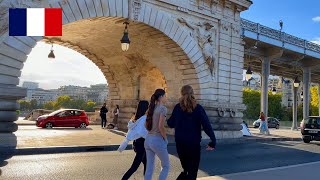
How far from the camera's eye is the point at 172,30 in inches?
752

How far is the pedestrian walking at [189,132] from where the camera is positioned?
614 cm

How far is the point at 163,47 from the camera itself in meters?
20.4

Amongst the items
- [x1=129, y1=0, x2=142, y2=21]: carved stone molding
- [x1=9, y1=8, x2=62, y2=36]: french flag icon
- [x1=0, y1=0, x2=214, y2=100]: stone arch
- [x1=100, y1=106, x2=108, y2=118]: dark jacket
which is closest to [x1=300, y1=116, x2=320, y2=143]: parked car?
[x1=0, y1=0, x2=214, y2=100]: stone arch

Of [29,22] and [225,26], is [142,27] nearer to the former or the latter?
[225,26]

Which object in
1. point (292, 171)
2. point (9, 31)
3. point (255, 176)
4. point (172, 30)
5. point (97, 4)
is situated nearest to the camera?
point (255, 176)

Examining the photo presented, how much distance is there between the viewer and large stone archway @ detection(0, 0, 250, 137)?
17.2m

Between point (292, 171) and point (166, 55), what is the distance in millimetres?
12174

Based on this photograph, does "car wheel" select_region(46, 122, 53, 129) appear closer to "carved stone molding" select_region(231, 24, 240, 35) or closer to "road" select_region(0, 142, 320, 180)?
"carved stone molding" select_region(231, 24, 240, 35)

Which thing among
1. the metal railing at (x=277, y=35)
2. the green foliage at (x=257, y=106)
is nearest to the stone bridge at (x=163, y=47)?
the metal railing at (x=277, y=35)

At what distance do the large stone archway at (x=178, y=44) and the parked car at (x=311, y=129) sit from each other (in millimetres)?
3768

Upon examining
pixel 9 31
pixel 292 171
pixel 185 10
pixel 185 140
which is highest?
pixel 185 10

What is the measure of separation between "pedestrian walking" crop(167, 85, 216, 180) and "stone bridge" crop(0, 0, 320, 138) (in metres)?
9.40

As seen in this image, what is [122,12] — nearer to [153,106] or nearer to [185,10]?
[185,10]

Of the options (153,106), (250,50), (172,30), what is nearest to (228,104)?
(172,30)
